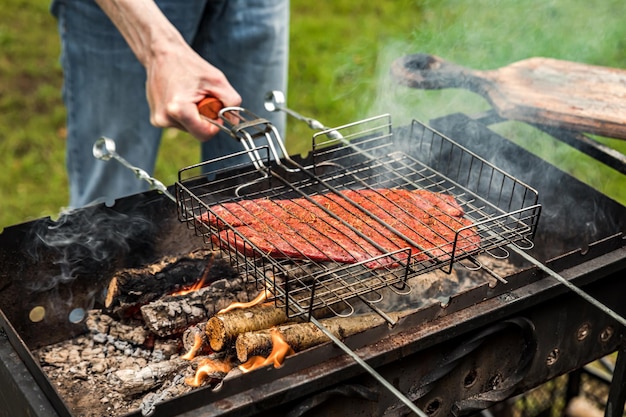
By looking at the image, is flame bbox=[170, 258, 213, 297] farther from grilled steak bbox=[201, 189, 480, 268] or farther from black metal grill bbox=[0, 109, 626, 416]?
grilled steak bbox=[201, 189, 480, 268]

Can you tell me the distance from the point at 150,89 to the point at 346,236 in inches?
42.1

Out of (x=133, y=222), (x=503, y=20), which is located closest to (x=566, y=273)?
(x=133, y=222)

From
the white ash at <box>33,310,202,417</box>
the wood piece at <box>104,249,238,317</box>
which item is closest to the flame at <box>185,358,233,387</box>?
the white ash at <box>33,310,202,417</box>

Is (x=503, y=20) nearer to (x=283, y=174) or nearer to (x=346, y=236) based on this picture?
(x=283, y=174)

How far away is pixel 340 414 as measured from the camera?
2.58 metres

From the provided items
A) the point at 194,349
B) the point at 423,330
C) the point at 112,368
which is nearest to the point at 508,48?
the point at 423,330

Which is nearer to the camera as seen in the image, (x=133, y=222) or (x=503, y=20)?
(x=133, y=222)

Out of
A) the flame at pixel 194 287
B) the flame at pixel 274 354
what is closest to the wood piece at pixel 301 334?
the flame at pixel 274 354

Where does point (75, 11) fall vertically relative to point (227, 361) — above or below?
above

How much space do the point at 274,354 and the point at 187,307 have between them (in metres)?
0.52

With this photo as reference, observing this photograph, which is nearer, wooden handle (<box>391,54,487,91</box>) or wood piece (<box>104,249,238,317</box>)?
wood piece (<box>104,249,238,317</box>)

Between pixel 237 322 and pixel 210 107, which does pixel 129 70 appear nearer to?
pixel 210 107

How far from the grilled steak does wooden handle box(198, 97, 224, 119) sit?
1.37 feet

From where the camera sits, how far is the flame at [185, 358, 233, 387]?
8.60 ft
